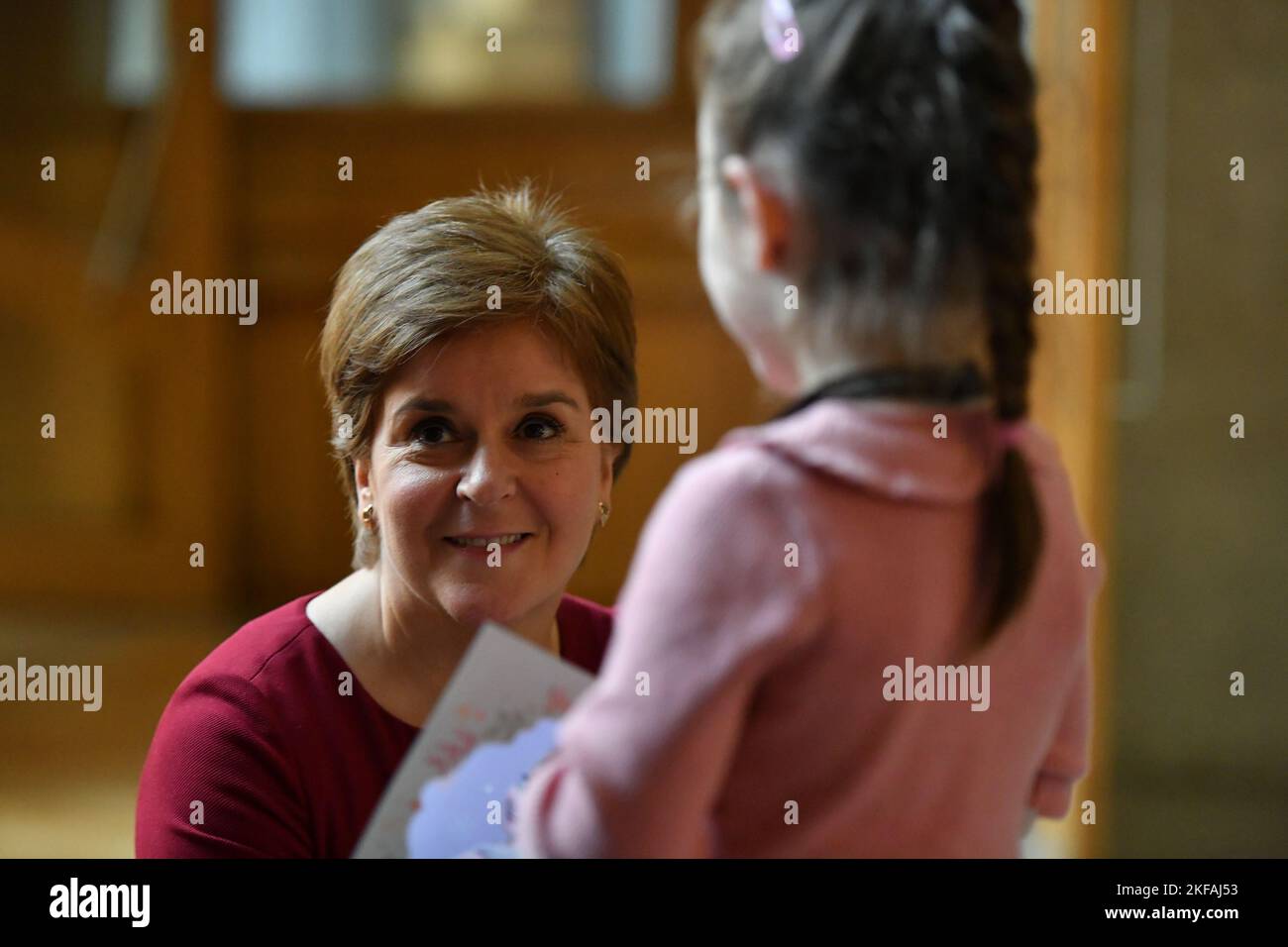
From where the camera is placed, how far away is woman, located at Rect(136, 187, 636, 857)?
1.89ft

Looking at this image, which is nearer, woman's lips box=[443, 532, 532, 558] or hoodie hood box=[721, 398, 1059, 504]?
hoodie hood box=[721, 398, 1059, 504]

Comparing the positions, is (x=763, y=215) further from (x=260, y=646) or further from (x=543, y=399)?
(x=260, y=646)

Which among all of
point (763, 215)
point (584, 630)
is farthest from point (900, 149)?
point (584, 630)

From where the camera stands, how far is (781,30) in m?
0.44

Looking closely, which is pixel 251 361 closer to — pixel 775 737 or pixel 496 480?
pixel 496 480

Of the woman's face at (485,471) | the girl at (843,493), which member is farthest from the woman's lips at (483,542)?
the girl at (843,493)

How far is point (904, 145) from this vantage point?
433mm

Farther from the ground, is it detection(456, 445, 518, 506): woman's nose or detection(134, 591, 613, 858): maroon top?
detection(456, 445, 518, 506): woman's nose

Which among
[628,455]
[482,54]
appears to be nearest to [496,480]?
[628,455]

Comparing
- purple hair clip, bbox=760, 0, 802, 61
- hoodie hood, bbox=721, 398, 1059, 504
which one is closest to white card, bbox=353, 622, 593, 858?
hoodie hood, bbox=721, 398, 1059, 504

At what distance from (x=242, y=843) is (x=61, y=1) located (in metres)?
1.16

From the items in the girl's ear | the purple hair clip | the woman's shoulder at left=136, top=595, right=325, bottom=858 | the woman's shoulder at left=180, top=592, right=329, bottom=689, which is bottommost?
the woman's shoulder at left=136, top=595, right=325, bottom=858

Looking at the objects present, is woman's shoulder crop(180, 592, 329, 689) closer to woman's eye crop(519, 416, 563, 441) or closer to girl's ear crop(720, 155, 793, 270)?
woman's eye crop(519, 416, 563, 441)

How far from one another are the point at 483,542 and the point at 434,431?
0.05 m
